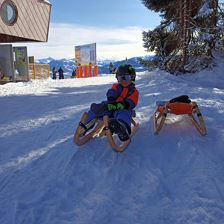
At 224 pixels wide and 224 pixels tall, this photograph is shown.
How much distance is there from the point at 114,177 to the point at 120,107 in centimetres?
126

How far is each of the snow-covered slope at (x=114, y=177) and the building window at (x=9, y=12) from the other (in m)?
10.8

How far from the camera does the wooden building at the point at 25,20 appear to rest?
14.3 m

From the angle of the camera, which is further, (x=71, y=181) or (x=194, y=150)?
(x=194, y=150)

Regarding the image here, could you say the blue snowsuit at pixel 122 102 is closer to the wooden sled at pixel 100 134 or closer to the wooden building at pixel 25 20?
the wooden sled at pixel 100 134

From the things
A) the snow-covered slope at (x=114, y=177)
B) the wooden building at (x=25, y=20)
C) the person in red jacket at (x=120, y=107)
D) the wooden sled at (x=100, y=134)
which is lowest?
the snow-covered slope at (x=114, y=177)

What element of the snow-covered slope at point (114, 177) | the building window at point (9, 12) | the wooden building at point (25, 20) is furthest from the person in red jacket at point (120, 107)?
the building window at point (9, 12)

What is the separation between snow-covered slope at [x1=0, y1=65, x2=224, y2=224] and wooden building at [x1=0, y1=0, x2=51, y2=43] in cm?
1086

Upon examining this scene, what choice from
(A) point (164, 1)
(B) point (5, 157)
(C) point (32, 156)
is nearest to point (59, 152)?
(C) point (32, 156)

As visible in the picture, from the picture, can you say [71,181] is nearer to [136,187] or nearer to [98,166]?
[98,166]

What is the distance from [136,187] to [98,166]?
68 cm

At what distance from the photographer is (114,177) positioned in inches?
125

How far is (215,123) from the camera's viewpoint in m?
4.95

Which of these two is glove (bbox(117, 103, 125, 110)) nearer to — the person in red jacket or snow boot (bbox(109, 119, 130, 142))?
the person in red jacket

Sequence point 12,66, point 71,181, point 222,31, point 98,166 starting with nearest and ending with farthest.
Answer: point 71,181, point 98,166, point 222,31, point 12,66
